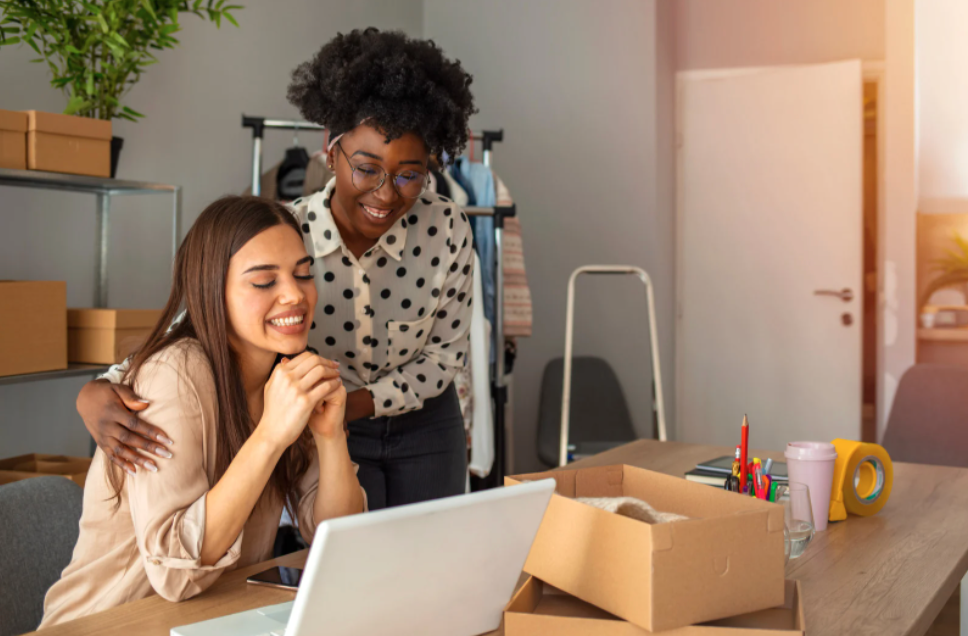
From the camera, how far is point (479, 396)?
3041mm

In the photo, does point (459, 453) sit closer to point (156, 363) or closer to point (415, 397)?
point (415, 397)

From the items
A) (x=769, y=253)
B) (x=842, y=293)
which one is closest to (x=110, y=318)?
(x=769, y=253)

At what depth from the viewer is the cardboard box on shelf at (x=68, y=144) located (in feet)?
7.18

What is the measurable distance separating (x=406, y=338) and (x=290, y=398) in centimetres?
67

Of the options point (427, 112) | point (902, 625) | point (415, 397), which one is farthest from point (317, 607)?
point (427, 112)

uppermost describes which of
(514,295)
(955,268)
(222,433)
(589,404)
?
(955,268)

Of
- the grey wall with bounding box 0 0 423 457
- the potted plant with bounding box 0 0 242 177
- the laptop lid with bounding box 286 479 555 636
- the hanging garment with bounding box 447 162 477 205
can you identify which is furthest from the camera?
the hanging garment with bounding box 447 162 477 205

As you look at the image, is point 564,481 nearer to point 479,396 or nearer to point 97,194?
point 479,396

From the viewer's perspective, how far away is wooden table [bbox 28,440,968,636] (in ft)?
3.29

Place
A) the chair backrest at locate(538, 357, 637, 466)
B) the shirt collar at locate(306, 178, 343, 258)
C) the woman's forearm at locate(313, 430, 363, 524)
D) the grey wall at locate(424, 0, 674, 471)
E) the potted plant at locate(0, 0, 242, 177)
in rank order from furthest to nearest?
the grey wall at locate(424, 0, 674, 471) < the chair backrest at locate(538, 357, 637, 466) < the potted plant at locate(0, 0, 242, 177) < the shirt collar at locate(306, 178, 343, 258) < the woman's forearm at locate(313, 430, 363, 524)

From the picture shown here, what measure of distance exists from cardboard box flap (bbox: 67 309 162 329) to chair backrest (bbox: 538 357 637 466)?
200 cm

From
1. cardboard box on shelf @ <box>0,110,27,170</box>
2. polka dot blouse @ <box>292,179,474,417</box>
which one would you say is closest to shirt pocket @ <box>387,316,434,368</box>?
polka dot blouse @ <box>292,179,474,417</box>

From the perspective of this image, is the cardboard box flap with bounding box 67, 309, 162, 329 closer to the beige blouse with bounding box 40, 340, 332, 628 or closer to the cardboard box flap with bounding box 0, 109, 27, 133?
the cardboard box flap with bounding box 0, 109, 27, 133

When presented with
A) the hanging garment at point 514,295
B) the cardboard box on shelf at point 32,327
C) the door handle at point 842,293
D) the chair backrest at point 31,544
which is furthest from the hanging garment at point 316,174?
the door handle at point 842,293
